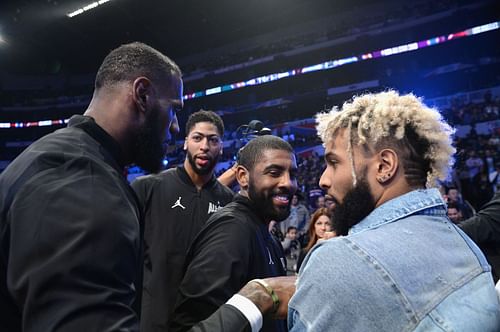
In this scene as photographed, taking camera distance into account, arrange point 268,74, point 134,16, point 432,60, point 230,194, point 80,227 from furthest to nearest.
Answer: point 268,74 < point 134,16 < point 432,60 < point 230,194 < point 80,227

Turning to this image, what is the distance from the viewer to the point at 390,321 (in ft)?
2.96

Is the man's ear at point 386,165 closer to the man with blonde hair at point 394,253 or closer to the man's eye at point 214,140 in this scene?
the man with blonde hair at point 394,253

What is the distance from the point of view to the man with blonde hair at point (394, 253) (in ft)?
3.01

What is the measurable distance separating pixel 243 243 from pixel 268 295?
44cm

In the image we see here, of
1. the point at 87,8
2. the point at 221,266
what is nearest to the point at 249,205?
the point at 221,266

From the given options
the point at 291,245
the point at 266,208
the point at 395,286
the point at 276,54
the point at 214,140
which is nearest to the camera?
the point at 395,286

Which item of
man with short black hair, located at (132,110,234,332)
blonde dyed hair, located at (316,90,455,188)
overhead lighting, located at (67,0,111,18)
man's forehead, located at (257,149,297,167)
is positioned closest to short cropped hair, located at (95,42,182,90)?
blonde dyed hair, located at (316,90,455,188)

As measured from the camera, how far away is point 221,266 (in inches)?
65.7

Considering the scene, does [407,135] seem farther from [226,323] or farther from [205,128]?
[205,128]

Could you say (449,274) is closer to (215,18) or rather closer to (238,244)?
(238,244)

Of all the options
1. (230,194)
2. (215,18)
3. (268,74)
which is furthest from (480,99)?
(230,194)

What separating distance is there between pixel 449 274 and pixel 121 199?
802 mm

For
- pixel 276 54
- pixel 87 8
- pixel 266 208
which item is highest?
pixel 87 8

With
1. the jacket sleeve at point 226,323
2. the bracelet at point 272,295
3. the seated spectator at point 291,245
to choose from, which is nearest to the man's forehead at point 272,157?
the bracelet at point 272,295
